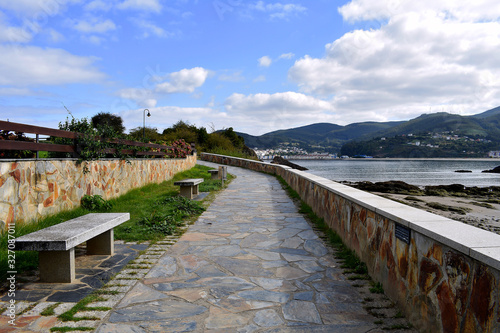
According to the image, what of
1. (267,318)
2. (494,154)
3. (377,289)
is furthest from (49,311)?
(494,154)

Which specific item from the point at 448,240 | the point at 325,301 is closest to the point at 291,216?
the point at 325,301

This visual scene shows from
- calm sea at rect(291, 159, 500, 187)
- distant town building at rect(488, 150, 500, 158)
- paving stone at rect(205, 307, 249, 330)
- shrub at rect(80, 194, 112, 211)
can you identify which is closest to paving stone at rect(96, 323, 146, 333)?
paving stone at rect(205, 307, 249, 330)

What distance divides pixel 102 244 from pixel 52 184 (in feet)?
7.61

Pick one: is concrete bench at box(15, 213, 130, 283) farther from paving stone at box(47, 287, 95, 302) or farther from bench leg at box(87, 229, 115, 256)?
bench leg at box(87, 229, 115, 256)

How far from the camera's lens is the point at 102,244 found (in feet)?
15.6

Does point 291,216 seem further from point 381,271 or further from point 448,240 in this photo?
point 448,240

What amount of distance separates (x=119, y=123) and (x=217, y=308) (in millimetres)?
42786

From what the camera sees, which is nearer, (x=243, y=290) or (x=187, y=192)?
(x=243, y=290)

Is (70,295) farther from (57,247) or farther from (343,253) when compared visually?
(343,253)

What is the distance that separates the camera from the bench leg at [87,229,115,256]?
15.5 ft

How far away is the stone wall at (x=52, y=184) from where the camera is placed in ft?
16.5

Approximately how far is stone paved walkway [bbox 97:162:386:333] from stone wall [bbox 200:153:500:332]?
15.5 inches

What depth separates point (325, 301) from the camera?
131 inches

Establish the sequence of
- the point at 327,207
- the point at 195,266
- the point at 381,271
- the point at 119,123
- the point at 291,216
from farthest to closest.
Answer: the point at 119,123 < the point at 291,216 < the point at 327,207 < the point at 195,266 < the point at 381,271
